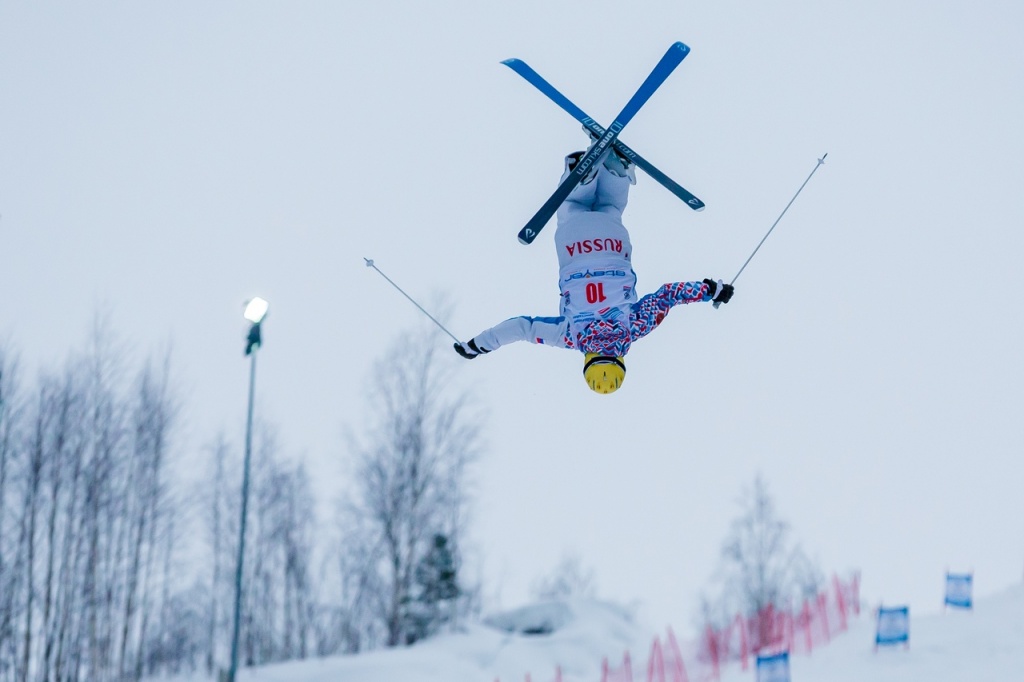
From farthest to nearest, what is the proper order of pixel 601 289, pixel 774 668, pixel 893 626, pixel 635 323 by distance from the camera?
1. pixel 893 626
2. pixel 774 668
3. pixel 635 323
4. pixel 601 289

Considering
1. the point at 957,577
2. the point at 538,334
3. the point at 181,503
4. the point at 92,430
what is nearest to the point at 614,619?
the point at 957,577

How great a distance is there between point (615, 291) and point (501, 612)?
63.9 ft

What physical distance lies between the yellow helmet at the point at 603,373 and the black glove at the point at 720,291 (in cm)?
68

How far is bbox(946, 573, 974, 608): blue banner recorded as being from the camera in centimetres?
1619

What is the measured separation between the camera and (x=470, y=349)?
557cm

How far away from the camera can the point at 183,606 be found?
1016 inches

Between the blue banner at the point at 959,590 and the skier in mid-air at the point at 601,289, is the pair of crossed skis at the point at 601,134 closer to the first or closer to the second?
the skier in mid-air at the point at 601,289

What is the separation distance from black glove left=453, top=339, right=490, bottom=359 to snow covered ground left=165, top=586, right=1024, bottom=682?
1058 centimetres

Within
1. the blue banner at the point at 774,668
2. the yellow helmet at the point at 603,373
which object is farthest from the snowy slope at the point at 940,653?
the yellow helmet at the point at 603,373

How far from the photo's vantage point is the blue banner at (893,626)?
14.2 meters

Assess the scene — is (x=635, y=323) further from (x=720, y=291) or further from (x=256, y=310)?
(x=256, y=310)

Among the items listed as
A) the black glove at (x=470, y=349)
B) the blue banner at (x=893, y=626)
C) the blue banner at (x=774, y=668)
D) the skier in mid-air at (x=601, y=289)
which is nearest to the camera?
the skier in mid-air at (x=601, y=289)

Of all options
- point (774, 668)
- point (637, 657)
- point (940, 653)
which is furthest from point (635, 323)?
point (637, 657)

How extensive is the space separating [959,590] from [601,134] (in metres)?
14.8
